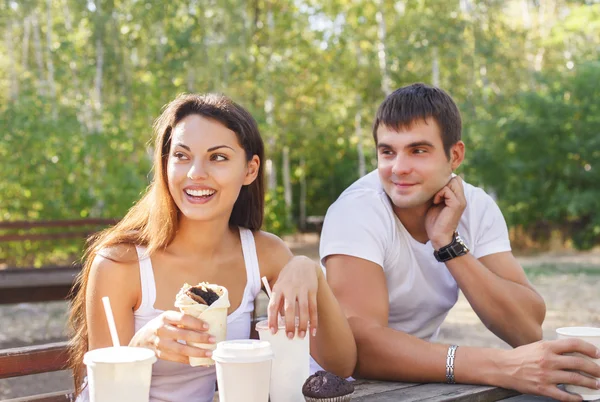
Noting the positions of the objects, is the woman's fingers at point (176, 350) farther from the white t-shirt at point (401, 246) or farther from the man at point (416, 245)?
the white t-shirt at point (401, 246)

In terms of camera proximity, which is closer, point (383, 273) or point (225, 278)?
point (225, 278)

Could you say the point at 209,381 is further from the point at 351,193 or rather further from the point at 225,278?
the point at 351,193

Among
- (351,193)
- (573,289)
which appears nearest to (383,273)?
(351,193)

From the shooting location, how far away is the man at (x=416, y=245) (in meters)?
2.50

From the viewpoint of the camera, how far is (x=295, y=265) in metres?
1.98

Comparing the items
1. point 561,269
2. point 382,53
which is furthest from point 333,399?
point 382,53

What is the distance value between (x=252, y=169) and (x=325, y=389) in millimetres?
958

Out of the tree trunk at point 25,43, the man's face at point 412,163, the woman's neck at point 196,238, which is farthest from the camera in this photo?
the tree trunk at point 25,43

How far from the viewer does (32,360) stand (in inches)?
90.7

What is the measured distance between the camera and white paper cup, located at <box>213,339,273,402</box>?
154 centimetres

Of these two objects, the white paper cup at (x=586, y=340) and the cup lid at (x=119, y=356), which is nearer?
the cup lid at (x=119, y=356)

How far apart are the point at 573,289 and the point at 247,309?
30.6 feet

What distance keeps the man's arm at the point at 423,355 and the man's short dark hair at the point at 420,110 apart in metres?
0.58

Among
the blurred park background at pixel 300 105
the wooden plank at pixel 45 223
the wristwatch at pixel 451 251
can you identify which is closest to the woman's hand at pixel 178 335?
the wristwatch at pixel 451 251
